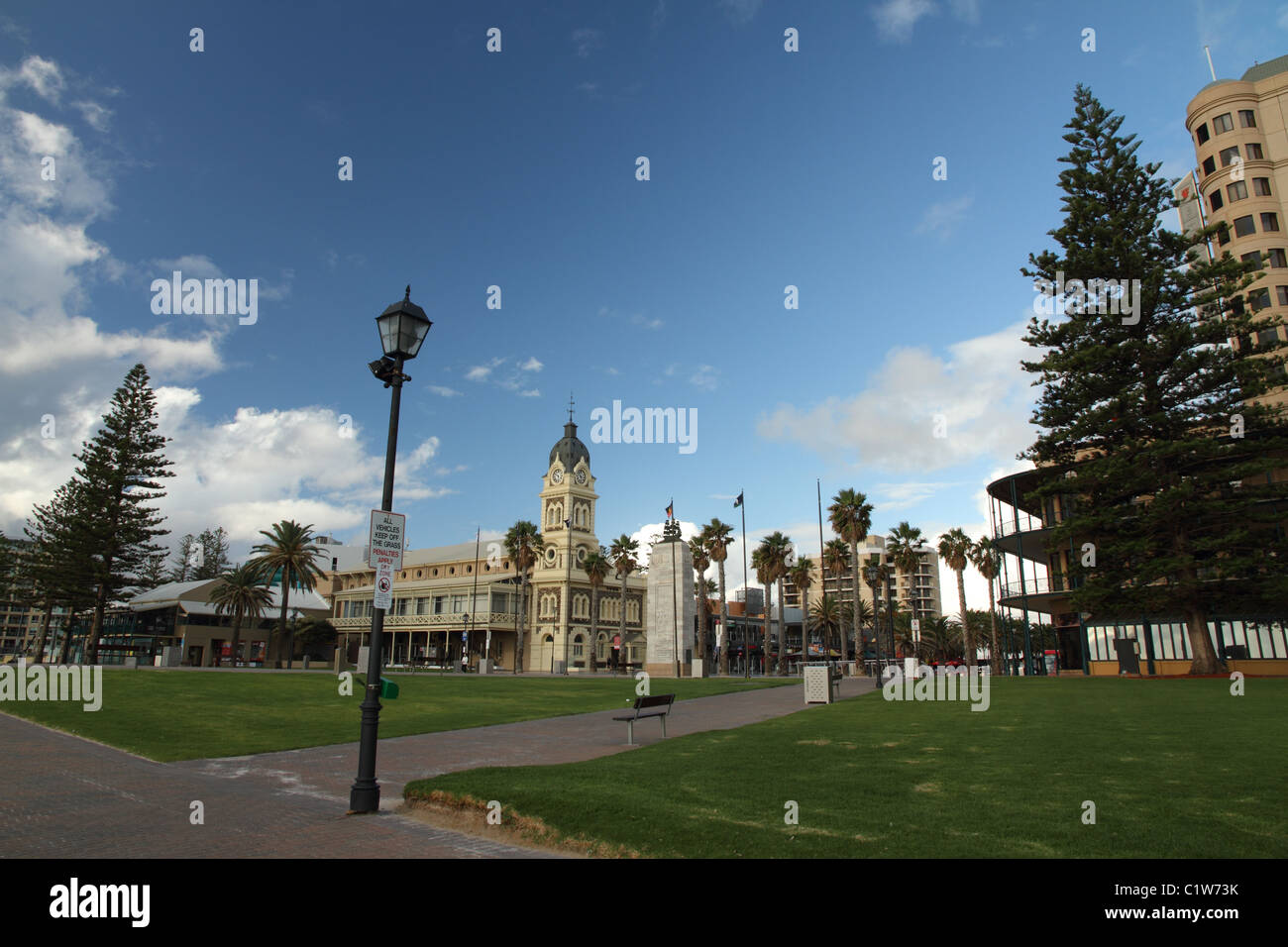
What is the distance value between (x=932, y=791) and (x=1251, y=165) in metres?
63.1

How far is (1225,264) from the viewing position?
28609mm

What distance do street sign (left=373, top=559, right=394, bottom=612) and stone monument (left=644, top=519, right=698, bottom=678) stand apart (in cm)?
3930

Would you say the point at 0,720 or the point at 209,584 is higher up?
the point at 209,584

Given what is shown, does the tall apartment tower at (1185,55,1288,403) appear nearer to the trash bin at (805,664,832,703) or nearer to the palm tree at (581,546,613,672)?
the trash bin at (805,664,832,703)

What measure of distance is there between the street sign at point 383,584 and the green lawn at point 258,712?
568cm

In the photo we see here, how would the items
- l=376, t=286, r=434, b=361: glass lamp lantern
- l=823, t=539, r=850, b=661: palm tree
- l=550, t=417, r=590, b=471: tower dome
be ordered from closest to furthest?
l=376, t=286, r=434, b=361: glass lamp lantern → l=823, t=539, r=850, b=661: palm tree → l=550, t=417, r=590, b=471: tower dome

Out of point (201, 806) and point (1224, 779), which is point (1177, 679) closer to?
point (1224, 779)

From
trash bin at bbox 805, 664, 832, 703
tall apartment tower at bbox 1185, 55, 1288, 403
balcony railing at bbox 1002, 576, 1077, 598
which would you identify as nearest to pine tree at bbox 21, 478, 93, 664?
trash bin at bbox 805, 664, 832, 703

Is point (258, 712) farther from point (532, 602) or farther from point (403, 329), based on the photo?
point (532, 602)

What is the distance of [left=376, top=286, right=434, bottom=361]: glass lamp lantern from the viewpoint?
9422 mm

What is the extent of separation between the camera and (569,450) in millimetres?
82188

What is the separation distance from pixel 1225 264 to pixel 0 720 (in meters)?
41.2

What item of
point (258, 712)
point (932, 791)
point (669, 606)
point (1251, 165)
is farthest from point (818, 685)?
point (1251, 165)
